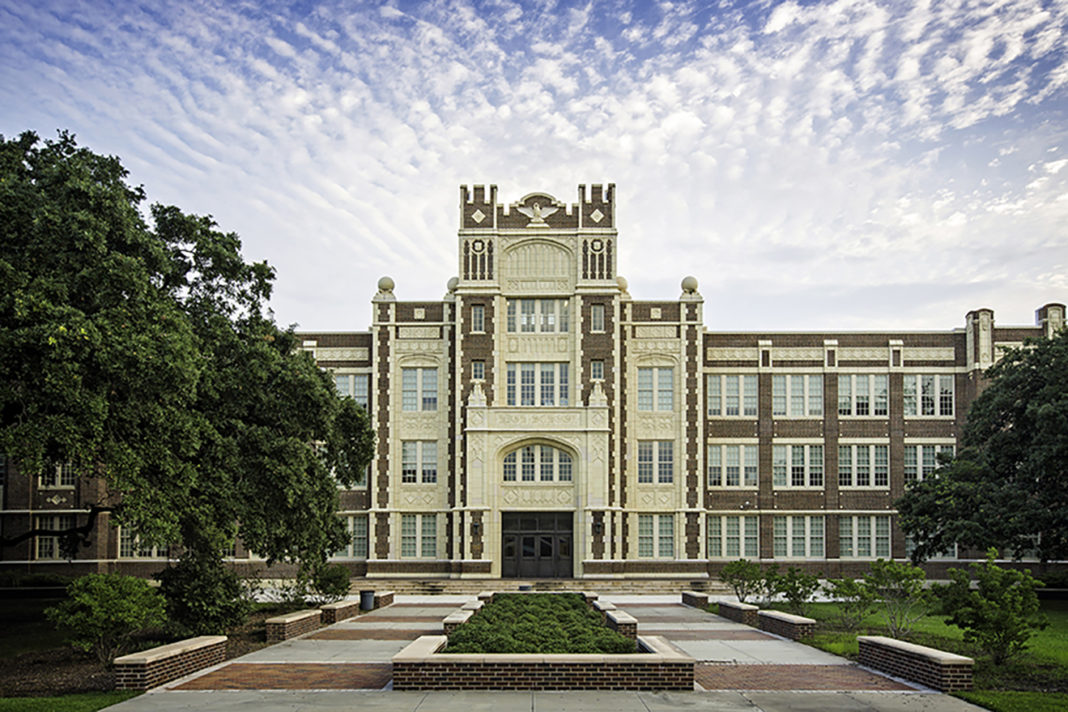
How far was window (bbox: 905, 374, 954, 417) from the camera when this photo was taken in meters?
43.2

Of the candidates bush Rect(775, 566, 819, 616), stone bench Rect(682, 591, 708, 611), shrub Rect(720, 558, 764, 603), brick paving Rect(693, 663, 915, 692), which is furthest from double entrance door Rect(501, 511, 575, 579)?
brick paving Rect(693, 663, 915, 692)

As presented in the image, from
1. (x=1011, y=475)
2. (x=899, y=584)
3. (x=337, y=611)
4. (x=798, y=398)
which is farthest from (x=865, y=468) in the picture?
(x=337, y=611)

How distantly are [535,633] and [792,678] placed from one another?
469 cm

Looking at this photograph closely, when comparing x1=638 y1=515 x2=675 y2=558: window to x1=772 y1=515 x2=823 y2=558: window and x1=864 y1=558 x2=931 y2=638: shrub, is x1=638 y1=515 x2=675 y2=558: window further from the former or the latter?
x1=864 y1=558 x2=931 y2=638: shrub

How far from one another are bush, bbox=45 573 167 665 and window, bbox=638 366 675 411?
28010 mm

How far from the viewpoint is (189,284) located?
24.2 meters

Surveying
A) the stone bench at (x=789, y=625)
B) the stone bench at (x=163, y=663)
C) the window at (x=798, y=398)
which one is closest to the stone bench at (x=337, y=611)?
the stone bench at (x=163, y=663)

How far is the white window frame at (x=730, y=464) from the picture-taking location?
43094 millimetres

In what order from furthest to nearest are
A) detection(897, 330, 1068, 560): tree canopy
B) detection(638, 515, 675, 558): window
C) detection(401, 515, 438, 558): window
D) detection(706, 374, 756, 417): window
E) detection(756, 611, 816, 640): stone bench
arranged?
detection(706, 374, 756, 417): window < detection(401, 515, 438, 558): window < detection(638, 515, 675, 558): window < detection(897, 330, 1068, 560): tree canopy < detection(756, 611, 816, 640): stone bench

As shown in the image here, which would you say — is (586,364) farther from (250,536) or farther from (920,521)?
(250,536)

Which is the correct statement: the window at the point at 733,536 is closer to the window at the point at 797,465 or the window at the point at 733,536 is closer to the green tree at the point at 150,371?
the window at the point at 797,465

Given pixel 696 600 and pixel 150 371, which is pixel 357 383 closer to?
pixel 696 600

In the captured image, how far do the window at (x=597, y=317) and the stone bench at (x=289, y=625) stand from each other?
21504 millimetres

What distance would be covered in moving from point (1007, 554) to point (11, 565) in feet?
145
